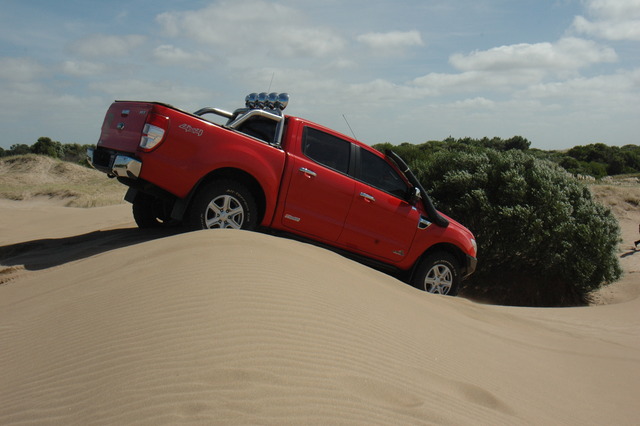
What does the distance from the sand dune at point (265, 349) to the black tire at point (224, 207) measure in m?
0.63

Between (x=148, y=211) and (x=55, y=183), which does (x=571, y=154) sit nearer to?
(x=55, y=183)

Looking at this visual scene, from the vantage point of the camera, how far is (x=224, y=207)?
273 inches

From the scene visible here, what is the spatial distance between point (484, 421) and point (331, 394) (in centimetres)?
106

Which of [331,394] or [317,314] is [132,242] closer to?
[317,314]

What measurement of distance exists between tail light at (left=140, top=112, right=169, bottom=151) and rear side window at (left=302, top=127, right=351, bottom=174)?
176 centimetres

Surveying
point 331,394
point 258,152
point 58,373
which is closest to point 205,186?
point 258,152

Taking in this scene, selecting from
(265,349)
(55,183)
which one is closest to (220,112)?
(265,349)

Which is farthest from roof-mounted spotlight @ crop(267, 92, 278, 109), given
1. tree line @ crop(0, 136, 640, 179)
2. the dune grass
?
tree line @ crop(0, 136, 640, 179)

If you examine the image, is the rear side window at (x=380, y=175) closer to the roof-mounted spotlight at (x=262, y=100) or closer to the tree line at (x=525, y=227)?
the roof-mounted spotlight at (x=262, y=100)

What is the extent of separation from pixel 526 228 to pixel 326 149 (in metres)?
4.72

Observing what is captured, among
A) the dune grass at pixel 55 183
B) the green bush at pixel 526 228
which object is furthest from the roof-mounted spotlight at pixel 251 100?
the dune grass at pixel 55 183

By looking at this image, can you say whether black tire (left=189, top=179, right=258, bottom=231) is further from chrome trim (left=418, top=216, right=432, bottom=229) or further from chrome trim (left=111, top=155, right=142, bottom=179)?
chrome trim (left=418, top=216, right=432, bottom=229)

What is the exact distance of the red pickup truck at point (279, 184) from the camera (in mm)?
6699

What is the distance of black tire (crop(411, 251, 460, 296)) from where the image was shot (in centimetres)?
837
